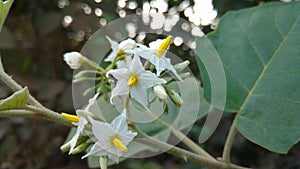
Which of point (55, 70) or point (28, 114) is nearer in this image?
point (28, 114)

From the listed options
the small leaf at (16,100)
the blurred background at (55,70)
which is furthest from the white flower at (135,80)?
the blurred background at (55,70)

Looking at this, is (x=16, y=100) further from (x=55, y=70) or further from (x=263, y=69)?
(x=55, y=70)

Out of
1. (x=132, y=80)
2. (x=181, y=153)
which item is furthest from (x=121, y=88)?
(x=181, y=153)

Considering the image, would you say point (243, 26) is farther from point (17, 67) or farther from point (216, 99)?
Answer: point (17, 67)

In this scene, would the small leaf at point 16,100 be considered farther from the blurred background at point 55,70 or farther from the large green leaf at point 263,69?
the blurred background at point 55,70

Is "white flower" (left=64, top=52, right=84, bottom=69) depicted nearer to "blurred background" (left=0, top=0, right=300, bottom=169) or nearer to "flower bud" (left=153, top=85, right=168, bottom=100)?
"flower bud" (left=153, top=85, right=168, bottom=100)

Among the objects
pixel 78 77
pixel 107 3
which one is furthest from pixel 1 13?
pixel 107 3
